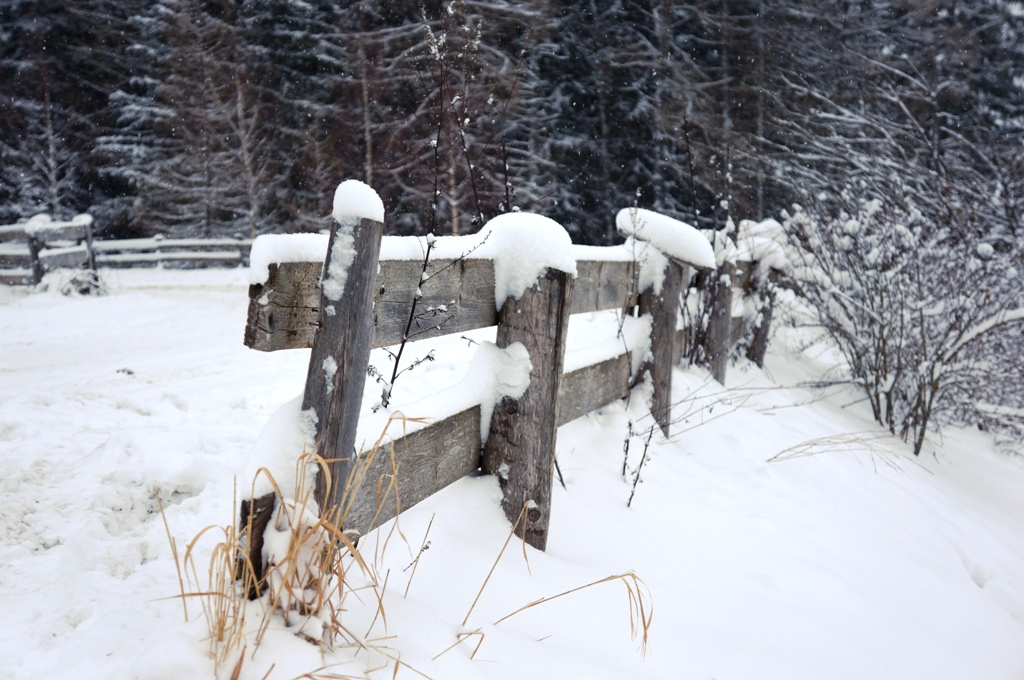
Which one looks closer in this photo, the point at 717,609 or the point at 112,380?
the point at 717,609

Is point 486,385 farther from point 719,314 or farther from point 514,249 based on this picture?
point 719,314

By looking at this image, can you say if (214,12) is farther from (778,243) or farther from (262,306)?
(262,306)

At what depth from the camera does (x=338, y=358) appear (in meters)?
1.57

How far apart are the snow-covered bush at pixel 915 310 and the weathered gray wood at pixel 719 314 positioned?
1.48 m

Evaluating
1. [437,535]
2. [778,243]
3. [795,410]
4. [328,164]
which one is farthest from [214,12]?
[437,535]

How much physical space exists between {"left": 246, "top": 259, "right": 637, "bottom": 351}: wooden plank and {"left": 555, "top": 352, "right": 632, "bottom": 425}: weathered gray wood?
0.38 meters

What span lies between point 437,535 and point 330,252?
113 cm

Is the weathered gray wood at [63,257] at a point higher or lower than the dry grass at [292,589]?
higher

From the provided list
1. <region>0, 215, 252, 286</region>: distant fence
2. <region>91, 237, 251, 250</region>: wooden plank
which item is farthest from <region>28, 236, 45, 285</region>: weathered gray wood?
<region>91, 237, 251, 250</region>: wooden plank

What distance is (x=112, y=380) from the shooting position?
5.21 metres

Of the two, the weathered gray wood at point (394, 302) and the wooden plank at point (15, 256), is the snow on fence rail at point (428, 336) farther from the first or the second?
the wooden plank at point (15, 256)

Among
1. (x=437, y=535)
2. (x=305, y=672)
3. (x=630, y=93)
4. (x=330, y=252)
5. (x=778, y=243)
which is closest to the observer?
(x=305, y=672)

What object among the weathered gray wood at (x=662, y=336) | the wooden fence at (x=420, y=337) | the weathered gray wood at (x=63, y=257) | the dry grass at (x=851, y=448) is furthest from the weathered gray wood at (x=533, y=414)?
the weathered gray wood at (x=63, y=257)

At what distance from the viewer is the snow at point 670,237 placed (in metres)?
3.94
